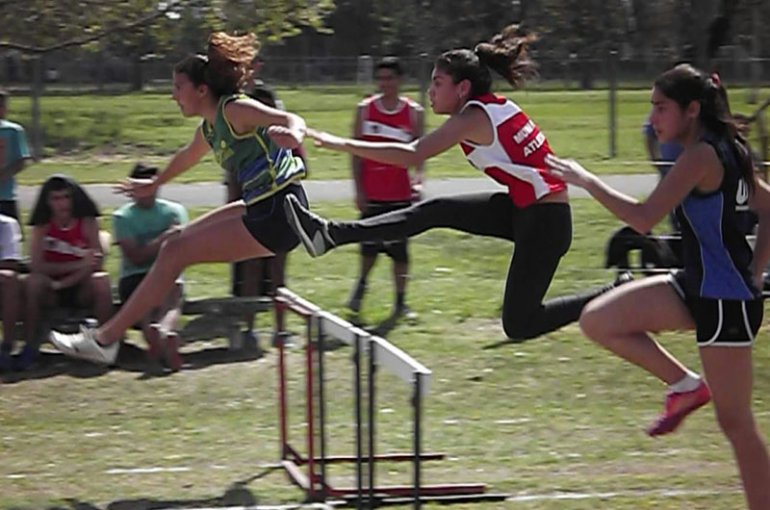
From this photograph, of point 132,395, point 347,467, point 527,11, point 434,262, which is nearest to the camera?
point 347,467

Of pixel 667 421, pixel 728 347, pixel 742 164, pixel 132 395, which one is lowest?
pixel 132 395

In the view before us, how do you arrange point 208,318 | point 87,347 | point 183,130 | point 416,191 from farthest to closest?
point 183,130 → point 208,318 → point 416,191 → point 87,347

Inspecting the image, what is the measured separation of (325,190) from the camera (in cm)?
1842

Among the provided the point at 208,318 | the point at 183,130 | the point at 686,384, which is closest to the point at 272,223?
the point at 686,384

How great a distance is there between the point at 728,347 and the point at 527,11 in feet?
105

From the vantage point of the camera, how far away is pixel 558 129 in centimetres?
2431

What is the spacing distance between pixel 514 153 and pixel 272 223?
1234 mm

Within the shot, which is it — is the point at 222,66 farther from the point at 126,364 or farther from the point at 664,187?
the point at 126,364

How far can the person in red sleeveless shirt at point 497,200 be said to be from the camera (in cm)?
660

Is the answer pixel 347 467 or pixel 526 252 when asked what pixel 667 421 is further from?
pixel 347 467

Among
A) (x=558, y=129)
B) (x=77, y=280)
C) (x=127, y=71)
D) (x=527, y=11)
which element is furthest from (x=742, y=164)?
(x=527, y=11)

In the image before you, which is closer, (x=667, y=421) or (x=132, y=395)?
(x=667, y=421)

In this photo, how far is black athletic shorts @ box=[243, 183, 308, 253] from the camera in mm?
7066

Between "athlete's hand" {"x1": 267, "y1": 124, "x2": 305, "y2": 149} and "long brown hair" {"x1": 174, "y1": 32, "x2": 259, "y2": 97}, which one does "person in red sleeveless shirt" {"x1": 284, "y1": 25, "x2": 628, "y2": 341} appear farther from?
"long brown hair" {"x1": 174, "y1": 32, "x2": 259, "y2": 97}
